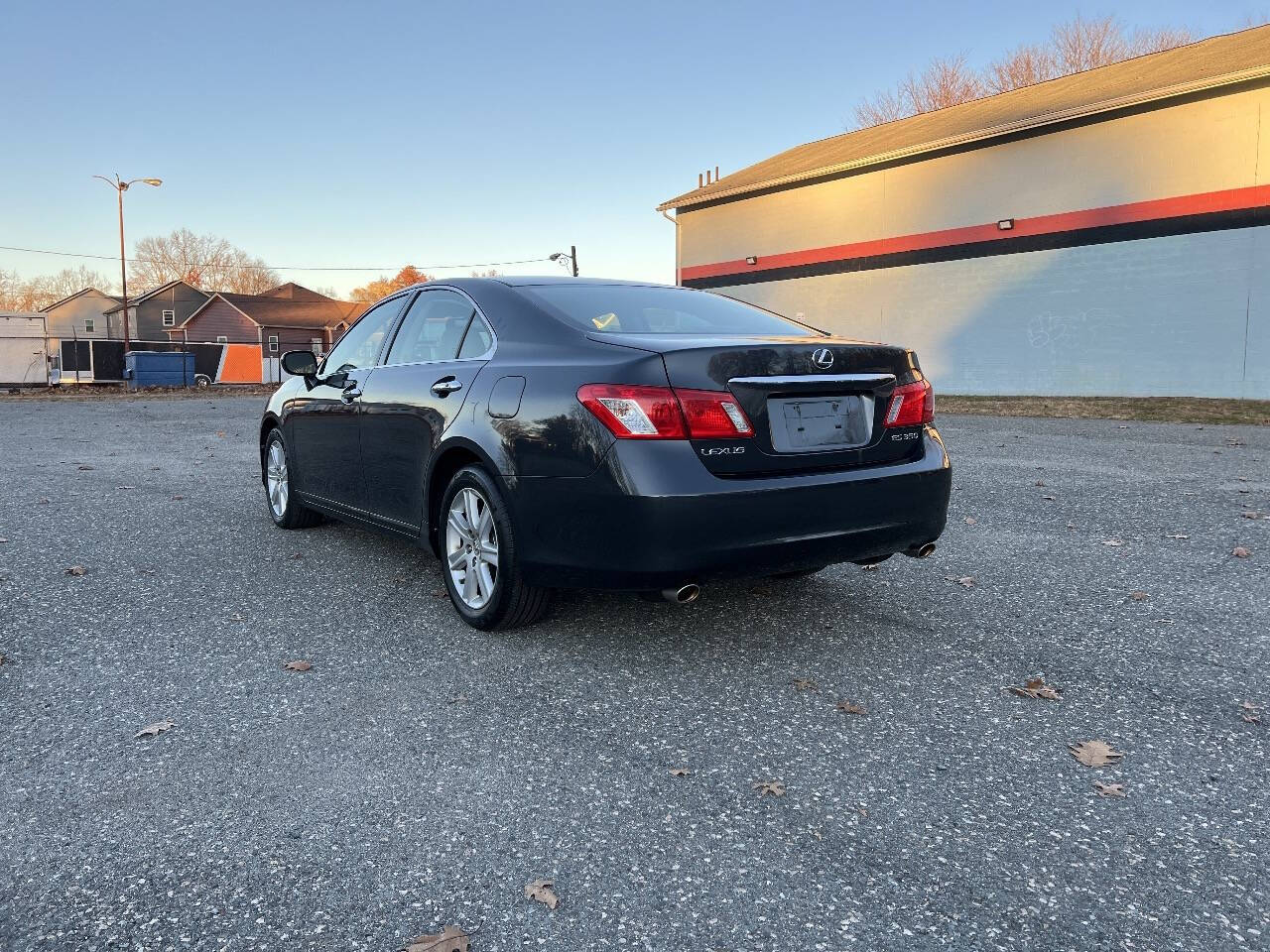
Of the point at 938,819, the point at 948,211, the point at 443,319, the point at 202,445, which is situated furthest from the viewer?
the point at 948,211

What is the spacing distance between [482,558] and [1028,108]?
2302cm

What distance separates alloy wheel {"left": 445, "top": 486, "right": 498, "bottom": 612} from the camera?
3.84 meters

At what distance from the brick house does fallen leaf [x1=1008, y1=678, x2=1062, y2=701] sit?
6466 centimetres

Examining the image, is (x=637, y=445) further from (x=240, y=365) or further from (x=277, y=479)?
(x=240, y=365)

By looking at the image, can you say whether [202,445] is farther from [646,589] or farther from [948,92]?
[948,92]

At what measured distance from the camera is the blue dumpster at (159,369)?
31.7 meters

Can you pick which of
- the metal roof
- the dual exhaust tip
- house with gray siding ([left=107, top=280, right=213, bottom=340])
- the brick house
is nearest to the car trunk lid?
the dual exhaust tip

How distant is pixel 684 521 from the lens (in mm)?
3131

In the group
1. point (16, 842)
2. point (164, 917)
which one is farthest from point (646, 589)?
point (16, 842)

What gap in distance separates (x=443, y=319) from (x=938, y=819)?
323cm

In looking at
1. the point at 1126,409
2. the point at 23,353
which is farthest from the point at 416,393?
the point at 23,353

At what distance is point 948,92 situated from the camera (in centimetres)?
3997

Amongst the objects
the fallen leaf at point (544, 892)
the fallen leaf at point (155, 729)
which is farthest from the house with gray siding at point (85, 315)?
the fallen leaf at point (544, 892)

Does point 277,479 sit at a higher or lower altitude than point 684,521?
lower
